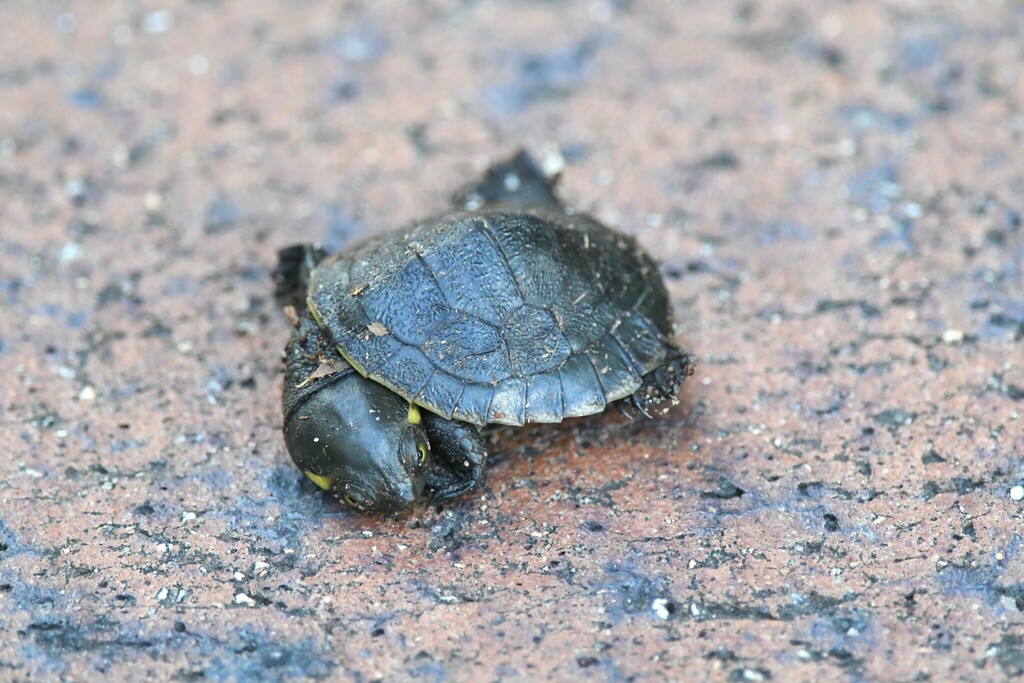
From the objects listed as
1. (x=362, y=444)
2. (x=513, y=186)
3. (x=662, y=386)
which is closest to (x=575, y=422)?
(x=662, y=386)

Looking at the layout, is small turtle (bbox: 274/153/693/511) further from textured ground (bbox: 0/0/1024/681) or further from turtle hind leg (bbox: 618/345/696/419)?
textured ground (bbox: 0/0/1024/681)

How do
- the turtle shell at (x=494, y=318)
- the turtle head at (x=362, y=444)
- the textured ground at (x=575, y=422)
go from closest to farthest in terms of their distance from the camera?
the textured ground at (x=575, y=422) → the turtle head at (x=362, y=444) → the turtle shell at (x=494, y=318)

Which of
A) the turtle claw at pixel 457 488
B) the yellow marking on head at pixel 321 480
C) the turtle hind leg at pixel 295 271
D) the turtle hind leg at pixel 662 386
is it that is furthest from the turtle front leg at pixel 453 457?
the turtle hind leg at pixel 295 271

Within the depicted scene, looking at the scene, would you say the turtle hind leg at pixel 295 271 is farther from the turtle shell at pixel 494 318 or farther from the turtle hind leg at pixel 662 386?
the turtle hind leg at pixel 662 386

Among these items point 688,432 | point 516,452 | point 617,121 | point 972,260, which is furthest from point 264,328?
point 972,260

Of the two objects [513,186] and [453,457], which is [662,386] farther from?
[513,186]
